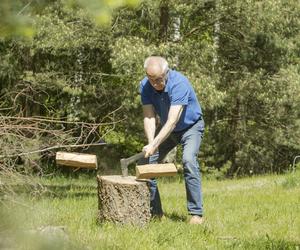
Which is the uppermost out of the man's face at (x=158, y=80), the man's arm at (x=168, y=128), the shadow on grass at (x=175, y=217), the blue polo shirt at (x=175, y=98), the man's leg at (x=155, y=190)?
the man's face at (x=158, y=80)

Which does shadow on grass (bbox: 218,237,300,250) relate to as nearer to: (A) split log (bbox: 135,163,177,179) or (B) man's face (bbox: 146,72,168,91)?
(A) split log (bbox: 135,163,177,179)

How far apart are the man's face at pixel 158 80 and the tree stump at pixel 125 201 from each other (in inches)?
42.6

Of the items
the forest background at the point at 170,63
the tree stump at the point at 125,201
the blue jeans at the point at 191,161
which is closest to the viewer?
the tree stump at the point at 125,201

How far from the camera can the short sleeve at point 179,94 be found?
6504mm

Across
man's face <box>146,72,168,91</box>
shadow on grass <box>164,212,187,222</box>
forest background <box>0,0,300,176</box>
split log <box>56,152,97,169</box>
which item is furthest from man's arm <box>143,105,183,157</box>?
forest background <box>0,0,300,176</box>

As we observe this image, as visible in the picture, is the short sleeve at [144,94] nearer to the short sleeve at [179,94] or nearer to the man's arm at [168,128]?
the short sleeve at [179,94]

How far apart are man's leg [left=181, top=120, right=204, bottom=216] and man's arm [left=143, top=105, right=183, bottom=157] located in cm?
35

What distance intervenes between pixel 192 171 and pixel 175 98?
32.6 inches

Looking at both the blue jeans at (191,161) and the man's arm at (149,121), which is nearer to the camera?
the blue jeans at (191,161)

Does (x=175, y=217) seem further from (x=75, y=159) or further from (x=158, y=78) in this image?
(x=158, y=78)

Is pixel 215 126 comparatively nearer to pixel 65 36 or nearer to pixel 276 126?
pixel 276 126

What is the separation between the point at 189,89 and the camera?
22.1 feet

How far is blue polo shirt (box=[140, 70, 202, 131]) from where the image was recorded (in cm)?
657

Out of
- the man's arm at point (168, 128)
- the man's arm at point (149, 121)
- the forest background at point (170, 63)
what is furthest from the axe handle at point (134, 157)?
the forest background at point (170, 63)
